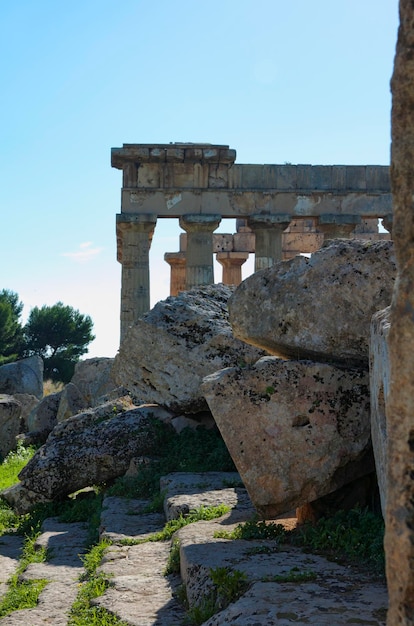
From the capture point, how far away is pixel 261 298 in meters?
5.39

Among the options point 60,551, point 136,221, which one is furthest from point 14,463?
point 136,221

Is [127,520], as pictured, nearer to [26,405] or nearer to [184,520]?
[184,520]

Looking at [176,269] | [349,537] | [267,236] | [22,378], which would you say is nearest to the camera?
[349,537]

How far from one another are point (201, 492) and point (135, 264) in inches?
597

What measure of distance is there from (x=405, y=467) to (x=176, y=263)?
25.6m

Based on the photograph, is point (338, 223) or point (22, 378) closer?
point (22, 378)

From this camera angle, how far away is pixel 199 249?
70.0ft

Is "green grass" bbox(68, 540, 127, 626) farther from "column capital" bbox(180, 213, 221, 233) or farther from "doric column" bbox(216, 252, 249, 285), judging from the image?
"doric column" bbox(216, 252, 249, 285)

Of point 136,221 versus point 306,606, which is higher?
point 136,221

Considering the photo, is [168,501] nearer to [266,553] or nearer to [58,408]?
[266,553]

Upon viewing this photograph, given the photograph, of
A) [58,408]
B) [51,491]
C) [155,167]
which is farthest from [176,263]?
[51,491]

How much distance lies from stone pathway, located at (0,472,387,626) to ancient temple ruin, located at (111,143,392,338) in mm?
14228

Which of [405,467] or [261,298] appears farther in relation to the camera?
[261,298]

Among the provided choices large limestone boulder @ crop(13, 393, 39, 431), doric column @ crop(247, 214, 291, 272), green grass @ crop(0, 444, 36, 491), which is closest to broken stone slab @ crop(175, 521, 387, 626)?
green grass @ crop(0, 444, 36, 491)
